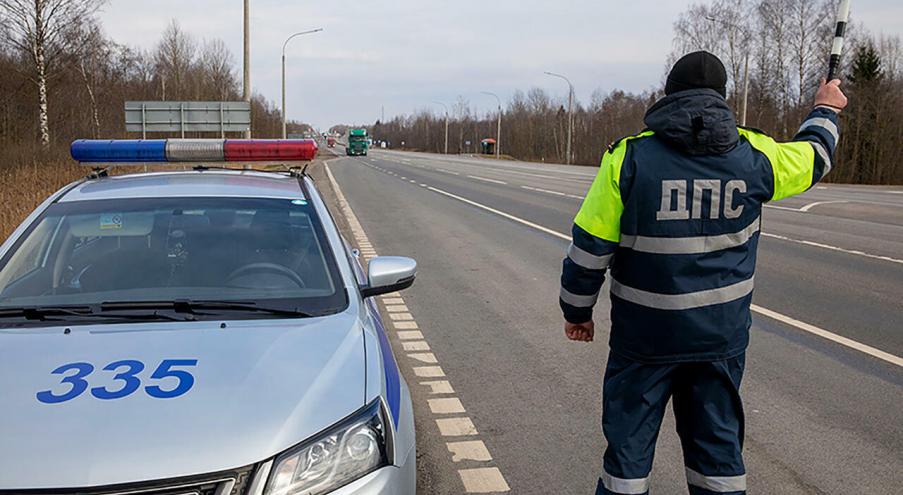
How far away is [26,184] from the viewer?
51.5ft

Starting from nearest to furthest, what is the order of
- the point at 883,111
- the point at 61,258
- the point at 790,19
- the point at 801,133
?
the point at 801,133 → the point at 61,258 → the point at 883,111 → the point at 790,19

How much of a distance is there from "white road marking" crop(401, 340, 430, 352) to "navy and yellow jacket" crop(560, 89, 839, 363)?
3.77 m

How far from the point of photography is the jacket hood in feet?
8.91

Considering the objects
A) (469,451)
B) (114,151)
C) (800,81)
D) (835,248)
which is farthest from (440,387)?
(800,81)

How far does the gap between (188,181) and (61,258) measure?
89cm

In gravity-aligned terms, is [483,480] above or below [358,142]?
below

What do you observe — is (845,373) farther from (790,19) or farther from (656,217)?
(790,19)

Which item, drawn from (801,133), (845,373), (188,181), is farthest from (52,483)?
(845,373)

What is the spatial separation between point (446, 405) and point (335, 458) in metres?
2.74

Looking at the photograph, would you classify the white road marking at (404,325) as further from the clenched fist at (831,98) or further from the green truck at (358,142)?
the green truck at (358,142)

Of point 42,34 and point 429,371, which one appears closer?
point 429,371

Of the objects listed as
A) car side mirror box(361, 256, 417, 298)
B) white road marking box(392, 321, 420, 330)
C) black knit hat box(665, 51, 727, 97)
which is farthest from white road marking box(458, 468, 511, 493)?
white road marking box(392, 321, 420, 330)

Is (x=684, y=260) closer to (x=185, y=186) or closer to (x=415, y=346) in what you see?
(x=185, y=186)

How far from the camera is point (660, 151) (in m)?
2.78
